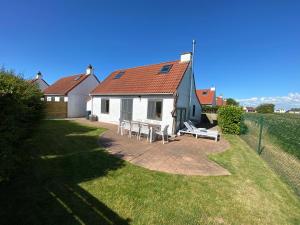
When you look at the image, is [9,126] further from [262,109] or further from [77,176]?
[262,109]

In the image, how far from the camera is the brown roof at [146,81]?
44.9 ft

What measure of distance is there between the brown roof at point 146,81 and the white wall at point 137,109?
0.55 metres

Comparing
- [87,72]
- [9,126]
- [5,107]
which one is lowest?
[9,126]

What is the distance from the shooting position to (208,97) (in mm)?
38031

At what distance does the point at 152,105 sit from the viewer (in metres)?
13.9

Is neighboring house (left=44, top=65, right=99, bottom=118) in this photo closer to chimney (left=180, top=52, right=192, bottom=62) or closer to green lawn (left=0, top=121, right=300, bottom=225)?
chimney (left=180, top=52, right=192, bottom=62)

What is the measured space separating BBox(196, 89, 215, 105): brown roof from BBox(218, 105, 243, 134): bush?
2246 centimetres

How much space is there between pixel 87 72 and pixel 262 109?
62139 millimetres

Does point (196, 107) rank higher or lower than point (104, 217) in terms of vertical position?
higher

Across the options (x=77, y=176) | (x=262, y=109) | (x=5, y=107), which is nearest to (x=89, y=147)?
(x=77, y=176)

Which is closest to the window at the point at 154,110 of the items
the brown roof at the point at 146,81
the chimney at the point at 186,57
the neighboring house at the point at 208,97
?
the brown roof at the point at 146,81

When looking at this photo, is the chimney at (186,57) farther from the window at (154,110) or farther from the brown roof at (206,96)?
the brown roof at (206,96)

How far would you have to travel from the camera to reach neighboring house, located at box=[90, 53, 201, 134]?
515 inches

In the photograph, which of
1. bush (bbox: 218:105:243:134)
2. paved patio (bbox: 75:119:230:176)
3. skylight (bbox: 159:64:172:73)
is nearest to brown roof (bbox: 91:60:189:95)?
skylight (bbox: 159:64:172:73)
